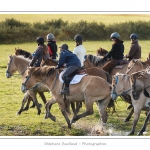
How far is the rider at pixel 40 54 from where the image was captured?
16.5m

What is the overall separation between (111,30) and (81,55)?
18027mm

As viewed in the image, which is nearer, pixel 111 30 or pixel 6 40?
pixel 6 40

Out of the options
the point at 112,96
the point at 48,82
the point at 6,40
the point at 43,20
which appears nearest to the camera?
the point at 112,96

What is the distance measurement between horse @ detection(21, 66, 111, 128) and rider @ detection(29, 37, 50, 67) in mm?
1503

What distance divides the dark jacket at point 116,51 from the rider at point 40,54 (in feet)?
7.23

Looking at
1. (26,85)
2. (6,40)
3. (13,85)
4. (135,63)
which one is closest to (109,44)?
(6,40)


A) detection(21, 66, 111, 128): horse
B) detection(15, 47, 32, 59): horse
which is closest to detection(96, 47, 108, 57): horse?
detection(15, 47, 32, 59): horse

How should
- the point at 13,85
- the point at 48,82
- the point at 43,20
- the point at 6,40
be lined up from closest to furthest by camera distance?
the point at 48,82 → the point at 13,85 → the point at 6,40 → the point at 43,20

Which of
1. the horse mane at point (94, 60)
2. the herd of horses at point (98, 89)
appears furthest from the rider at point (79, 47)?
the horse mane at point (94, 60)

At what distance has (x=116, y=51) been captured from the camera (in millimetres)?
17078

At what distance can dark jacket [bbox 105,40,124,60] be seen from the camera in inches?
664

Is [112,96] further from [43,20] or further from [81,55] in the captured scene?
[43,20]

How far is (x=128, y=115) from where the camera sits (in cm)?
1559

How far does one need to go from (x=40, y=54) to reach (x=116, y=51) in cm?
269
